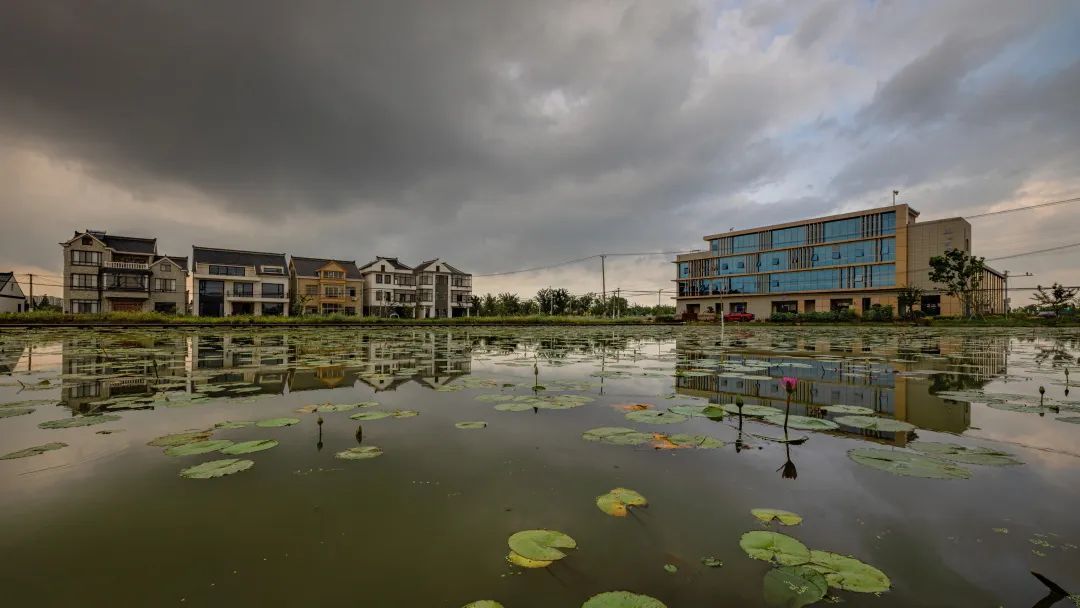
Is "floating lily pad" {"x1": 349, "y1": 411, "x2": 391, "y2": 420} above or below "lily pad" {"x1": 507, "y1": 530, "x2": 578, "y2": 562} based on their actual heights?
below

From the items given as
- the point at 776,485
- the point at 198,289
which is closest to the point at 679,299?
the point at 198,289

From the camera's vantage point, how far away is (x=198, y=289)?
4297 cm

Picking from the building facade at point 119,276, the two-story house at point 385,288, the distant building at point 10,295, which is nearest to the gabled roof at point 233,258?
the building facade at point 119,276

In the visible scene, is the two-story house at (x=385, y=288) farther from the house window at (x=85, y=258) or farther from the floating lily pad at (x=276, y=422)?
the floating lily pad at (x=276, y=422)

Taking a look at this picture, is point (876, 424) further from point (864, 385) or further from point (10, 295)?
point (10, 295)

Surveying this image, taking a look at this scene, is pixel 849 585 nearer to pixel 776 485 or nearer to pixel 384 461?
pixel 776 485

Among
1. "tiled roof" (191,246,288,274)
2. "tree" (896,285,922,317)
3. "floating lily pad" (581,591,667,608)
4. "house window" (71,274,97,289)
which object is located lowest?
"floating lily pad" (581,591,667,608)

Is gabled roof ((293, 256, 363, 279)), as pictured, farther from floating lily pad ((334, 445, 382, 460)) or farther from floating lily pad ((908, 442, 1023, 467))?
floating lily pad ((908, 442, 1023, 467))

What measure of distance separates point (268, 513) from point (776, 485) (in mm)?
2494

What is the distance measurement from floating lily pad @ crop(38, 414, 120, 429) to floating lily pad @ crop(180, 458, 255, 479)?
1763 mm

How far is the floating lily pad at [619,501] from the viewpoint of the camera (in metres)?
1.92

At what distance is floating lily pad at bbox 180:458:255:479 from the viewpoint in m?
2.35

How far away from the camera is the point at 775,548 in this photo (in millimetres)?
1597

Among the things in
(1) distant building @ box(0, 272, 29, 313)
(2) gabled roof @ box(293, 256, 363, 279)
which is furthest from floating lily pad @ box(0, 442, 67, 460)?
(1) distant building @ box(0, 272, 29, 313)
